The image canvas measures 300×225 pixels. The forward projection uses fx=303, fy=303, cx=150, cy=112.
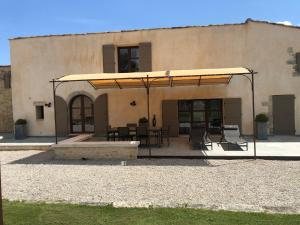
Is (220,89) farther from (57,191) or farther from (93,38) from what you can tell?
(57,191)

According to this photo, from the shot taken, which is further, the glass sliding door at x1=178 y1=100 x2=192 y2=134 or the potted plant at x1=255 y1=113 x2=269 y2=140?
the glass sliding door at x1=178 y1=100 x2=192 y2=134

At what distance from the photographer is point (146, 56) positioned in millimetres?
14125

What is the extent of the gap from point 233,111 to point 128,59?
5.51 metres

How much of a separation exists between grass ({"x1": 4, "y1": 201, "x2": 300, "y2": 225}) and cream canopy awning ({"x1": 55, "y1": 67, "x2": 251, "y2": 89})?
532 centimetres

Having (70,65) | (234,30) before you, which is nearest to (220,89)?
(234,30)

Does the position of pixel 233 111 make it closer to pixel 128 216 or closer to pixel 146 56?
pixel 146 56

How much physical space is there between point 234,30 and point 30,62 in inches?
395

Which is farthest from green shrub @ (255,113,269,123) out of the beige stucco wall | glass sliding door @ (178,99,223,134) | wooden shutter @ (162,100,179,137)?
wooden shutter @ (162,100,179,137)

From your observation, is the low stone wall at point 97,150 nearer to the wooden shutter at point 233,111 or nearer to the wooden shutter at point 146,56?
the wooden shutter at point 146,56

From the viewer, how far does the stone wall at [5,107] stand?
1819 cm

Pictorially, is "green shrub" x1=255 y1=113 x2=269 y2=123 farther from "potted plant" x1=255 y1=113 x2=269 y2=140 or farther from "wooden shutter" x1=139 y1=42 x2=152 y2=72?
"wooden shutter" x1=139 y1=42 x2=152 y2=72

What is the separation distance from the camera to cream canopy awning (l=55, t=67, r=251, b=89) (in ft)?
31.1

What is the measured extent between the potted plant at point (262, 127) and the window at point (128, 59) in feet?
19.8

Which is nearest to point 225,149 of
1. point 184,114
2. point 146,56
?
point 184,114
